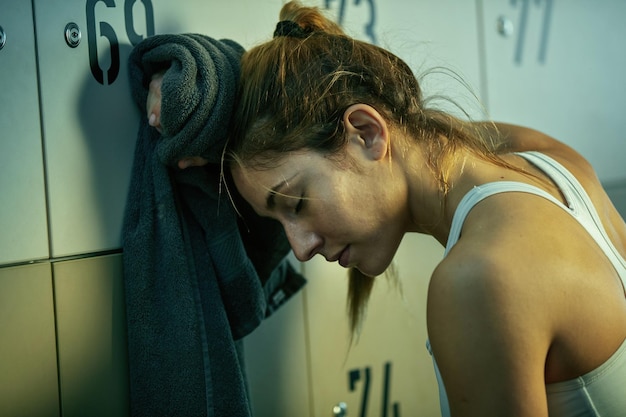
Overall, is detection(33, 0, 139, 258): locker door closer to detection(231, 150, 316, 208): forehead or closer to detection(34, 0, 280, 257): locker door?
detection(34, 0, 280, 257): locker door

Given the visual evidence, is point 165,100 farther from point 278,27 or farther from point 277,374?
point 277,374

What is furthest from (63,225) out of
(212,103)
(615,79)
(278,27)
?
(615,79)

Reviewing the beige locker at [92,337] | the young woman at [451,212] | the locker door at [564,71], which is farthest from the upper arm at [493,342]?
the locker door at [564,71]

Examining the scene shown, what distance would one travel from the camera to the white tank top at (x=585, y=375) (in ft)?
2.24

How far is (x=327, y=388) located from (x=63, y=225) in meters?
0.55

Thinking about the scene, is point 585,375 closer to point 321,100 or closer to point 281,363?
point 321,100

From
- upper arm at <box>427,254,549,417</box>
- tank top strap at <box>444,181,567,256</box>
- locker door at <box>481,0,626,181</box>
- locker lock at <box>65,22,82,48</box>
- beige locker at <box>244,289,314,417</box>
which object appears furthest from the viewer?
locker door at <box>481,0,626,181</box>

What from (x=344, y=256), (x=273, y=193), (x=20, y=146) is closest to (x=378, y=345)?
(x=344, y=256)

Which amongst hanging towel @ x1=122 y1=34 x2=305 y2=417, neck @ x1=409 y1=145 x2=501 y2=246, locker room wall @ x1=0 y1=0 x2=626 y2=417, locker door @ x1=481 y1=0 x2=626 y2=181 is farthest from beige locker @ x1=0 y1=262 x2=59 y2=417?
locker door @ x1=481 y1=0 x2=626 y2=181

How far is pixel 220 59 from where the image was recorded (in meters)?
0.87

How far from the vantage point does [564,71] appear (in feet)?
4.66

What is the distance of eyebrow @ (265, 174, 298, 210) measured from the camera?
81cm

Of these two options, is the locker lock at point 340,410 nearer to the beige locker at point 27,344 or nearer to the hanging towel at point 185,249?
the hanging towel at point 185,249

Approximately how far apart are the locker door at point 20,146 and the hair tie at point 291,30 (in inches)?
12.5
